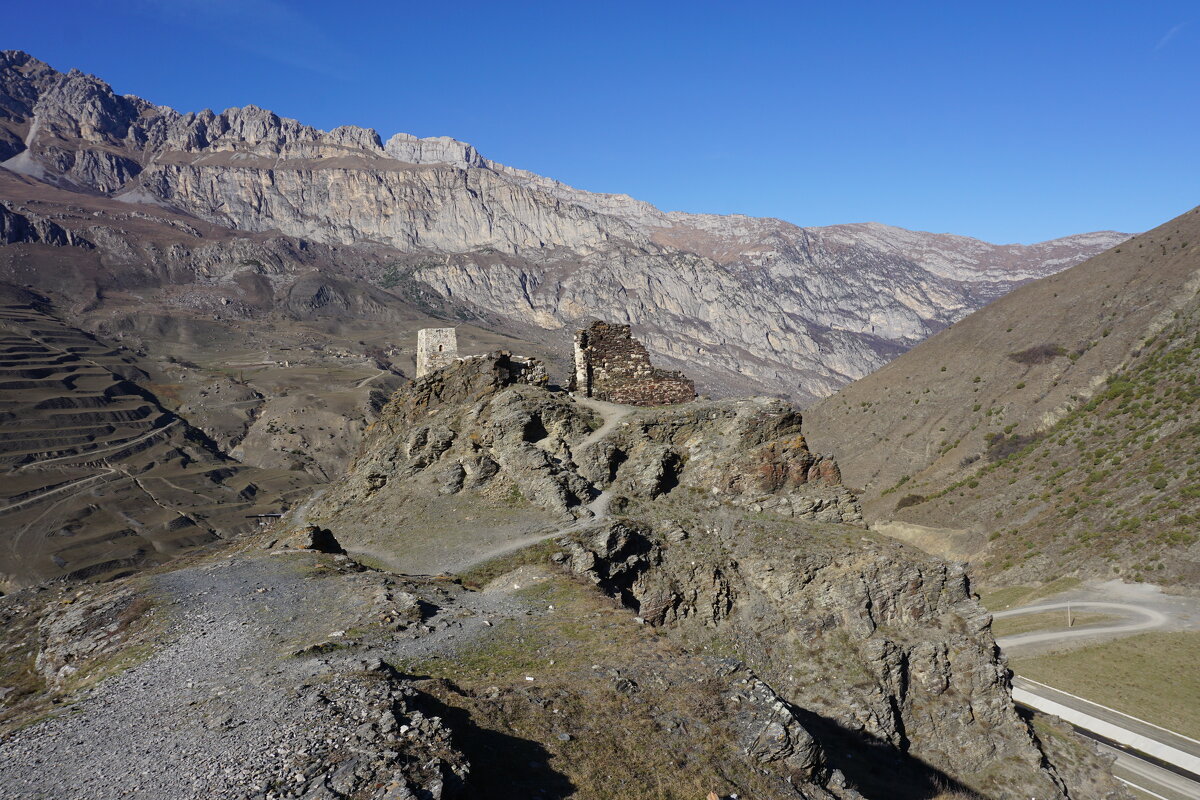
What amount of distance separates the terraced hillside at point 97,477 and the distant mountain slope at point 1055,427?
323 feet

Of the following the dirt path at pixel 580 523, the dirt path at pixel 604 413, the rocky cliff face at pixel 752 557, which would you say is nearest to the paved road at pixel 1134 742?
the rocky cliff face at pixel 752 557

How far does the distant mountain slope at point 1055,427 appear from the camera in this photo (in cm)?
5806

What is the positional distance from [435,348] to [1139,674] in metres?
47.8

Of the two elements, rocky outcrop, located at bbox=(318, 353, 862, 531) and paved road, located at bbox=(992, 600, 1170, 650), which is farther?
paved road, located at bbox=(992, 600, 1170, 650)

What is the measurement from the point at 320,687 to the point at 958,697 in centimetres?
1836

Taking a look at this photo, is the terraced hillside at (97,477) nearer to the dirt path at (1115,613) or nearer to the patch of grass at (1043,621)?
the patch of grass at (1043,621)

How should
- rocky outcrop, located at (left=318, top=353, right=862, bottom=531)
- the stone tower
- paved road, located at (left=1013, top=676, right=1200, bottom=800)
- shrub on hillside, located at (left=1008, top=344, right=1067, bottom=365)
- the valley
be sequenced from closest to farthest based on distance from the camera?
the valley
rocky outcrop, located at (left=318, top=353, right=862, bottom=531)
paved road, located at (left=1013, top=676, right=1200, bottom=800)
the stone tower
shrub on hillside, located at (left=1008, top=344, right=1067, bottom=365)

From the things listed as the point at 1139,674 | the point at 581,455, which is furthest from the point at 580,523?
the point at 1139,674

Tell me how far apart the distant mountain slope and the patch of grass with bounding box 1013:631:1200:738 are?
35.6 feet

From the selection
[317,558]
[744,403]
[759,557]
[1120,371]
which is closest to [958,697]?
[759,557]

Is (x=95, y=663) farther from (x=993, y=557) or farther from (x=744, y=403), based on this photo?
(x=993, y=557)

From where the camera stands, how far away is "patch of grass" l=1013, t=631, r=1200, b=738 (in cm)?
3719

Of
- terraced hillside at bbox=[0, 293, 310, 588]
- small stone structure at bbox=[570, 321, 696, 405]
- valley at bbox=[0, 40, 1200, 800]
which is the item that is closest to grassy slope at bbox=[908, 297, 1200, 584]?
valley at bbox=[0, 40, 1200, 800]

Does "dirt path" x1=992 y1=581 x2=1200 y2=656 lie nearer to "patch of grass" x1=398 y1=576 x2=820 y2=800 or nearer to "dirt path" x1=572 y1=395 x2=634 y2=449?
"dirt path" x1=572 y1=395 x2=634 y2=449
